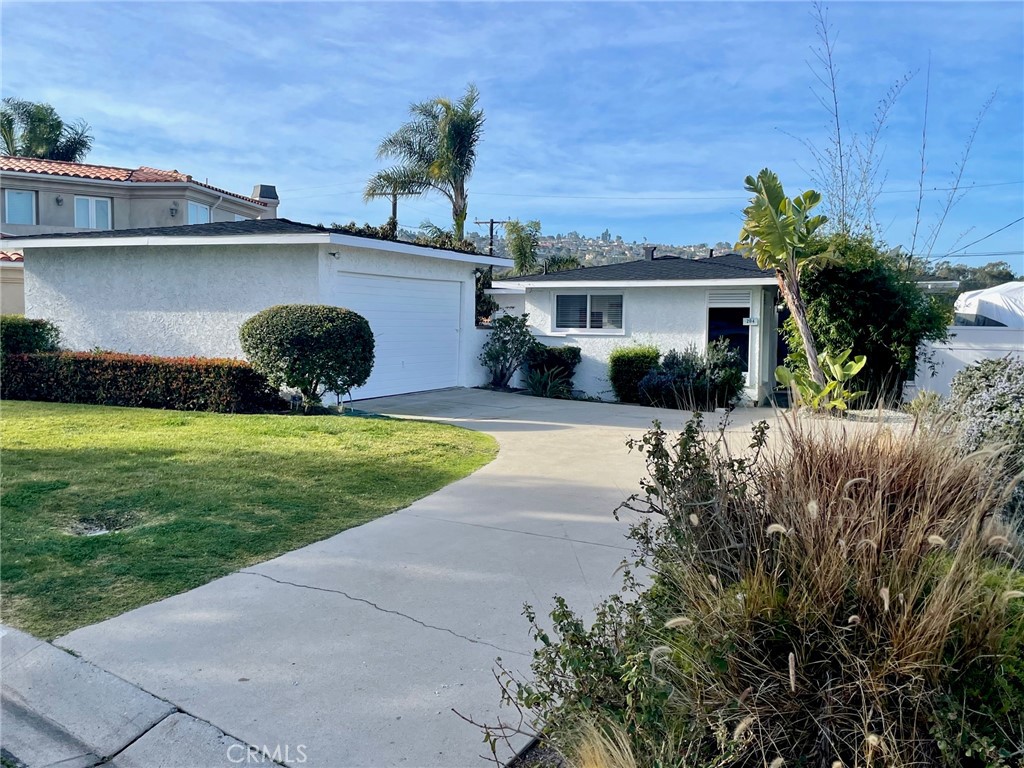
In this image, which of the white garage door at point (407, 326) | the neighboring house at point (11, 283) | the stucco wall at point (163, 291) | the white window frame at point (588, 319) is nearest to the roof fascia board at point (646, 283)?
the white window frame at point (588, 319)

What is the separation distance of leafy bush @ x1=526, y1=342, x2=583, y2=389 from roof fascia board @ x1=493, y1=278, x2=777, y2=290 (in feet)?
5.88

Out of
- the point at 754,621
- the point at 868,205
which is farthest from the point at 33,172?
the point at 754,621

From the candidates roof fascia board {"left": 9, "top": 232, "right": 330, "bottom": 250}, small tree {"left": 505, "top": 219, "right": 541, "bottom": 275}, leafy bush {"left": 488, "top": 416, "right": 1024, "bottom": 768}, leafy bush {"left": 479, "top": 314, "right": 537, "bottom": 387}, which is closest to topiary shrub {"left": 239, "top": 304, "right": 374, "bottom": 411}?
roof fascia board {"left": 9, "top": 232, "right": 330, "bottom": 250}

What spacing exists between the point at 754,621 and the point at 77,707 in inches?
127

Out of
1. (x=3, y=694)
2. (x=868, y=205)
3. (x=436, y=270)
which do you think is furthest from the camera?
(x=436, y=270)

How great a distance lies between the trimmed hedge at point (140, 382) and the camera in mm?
12852

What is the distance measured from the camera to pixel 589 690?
3.10 meters

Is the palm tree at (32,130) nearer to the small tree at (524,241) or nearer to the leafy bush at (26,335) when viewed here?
the small tree at (524,241)

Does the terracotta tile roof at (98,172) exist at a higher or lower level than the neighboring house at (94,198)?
higher

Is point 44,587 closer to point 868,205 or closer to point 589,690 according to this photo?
point 589,690

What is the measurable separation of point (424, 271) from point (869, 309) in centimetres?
937

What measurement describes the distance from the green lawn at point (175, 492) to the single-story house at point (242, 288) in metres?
3.82

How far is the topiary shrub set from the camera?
487 inches

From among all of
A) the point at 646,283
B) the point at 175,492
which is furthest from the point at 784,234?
the point at 175,492
